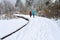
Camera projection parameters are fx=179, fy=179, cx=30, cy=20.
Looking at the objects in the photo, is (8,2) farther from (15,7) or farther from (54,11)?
(54,11)

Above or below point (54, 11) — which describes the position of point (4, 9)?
below

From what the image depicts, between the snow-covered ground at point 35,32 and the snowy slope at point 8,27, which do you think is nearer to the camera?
the snow-covered ground at point 35,32

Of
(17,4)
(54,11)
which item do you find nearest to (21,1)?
(17,4)

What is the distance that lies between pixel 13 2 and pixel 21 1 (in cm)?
313

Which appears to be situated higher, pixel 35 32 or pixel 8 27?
pixel 35 32

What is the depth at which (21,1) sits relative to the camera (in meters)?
66.3

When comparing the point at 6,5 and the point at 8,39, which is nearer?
the point at 8,39

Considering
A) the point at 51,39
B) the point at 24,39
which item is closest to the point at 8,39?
the point at 24,39

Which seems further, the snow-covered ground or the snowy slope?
the snowy slope

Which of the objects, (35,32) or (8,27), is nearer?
(35,32)

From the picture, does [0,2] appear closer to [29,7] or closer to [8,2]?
[8,2]

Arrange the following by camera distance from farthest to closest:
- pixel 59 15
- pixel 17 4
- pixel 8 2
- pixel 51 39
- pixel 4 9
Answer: pixel 17 4 < pixel 8 2 < pixel 4 9 < pixel 59 15 < pixel 51 39

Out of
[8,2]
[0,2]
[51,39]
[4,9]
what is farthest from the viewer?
[8,2]

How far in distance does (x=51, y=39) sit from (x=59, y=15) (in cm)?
1546
